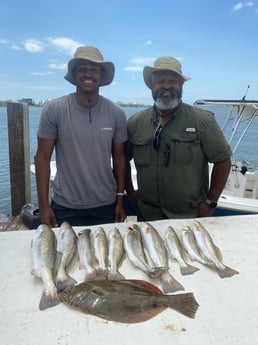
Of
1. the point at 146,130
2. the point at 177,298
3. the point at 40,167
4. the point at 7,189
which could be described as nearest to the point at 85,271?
the point at 177,298

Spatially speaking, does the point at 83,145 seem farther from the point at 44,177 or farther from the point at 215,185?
the point at 215,185

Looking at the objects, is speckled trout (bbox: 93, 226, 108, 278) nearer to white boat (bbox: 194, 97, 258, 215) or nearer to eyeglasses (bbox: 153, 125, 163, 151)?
eyeglasses (bbox: 153, 125, 163, 151)

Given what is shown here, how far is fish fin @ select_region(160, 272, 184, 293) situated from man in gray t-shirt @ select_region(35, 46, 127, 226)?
3.97 ft

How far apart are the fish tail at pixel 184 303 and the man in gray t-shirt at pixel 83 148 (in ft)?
4.59

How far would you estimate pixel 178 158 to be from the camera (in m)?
2.76

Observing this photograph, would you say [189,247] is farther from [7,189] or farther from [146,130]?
[7,189]

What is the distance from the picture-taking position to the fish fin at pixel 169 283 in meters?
1.64

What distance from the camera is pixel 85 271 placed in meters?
1.79

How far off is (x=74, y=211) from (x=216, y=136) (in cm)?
150

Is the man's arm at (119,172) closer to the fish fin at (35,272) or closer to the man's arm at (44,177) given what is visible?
the man's arm at (44,177)

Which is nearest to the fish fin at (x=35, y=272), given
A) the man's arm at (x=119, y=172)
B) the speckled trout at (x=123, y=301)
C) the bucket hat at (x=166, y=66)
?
the speckled trout at (x=123, y=301)

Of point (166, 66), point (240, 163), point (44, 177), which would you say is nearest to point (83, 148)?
point (44, 177)

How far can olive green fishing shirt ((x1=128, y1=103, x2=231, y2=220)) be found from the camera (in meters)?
2.77

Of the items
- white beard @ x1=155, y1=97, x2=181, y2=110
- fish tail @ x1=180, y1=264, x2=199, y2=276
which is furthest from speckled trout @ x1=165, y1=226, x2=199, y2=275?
white beard @ x1=155, y1=97, x2=181, y2=110
